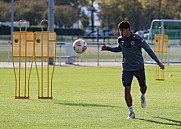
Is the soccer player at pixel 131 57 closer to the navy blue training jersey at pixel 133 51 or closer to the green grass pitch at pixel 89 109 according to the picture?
the navy blue training jersey at pixel 133 51

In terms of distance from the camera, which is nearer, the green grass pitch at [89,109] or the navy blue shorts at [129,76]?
the green grass pitch at [89,109]

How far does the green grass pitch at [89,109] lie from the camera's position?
38.8 ft

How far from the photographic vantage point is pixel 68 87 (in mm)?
21359

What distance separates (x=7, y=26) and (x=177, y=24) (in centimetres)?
3690

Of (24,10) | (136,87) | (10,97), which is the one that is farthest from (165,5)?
(10,97)

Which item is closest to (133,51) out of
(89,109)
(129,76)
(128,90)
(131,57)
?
(131,57)

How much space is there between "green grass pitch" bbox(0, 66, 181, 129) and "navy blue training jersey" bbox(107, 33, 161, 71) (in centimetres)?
116

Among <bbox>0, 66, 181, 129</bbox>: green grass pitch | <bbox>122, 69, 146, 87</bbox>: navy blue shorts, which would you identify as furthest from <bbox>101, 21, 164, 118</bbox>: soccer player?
<bbox>0, 66, 181, 129</bbox>: green grass pitch

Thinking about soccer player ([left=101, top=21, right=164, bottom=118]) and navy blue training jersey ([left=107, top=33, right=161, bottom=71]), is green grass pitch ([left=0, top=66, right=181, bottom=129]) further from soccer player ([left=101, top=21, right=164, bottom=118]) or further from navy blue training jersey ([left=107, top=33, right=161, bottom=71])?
navy blue training jersey ([left=107, top=33, right=161, bottom=71])

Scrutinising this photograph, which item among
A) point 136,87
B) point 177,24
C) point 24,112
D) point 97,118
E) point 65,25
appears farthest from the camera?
point 65,25

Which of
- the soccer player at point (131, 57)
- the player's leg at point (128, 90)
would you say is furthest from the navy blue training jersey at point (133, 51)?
the player's leg at point (128, 90)

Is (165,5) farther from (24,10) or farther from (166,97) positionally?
(166,97)

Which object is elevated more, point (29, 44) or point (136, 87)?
point (29, 44)

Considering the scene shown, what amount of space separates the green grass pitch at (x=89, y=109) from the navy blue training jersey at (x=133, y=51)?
116 centimetres
